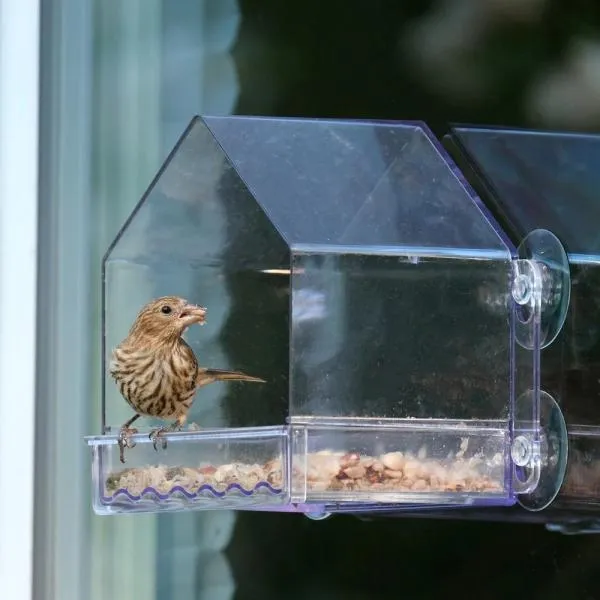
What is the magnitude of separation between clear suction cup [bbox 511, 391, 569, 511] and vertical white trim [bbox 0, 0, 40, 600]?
0.91 meters

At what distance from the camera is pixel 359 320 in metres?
1.40

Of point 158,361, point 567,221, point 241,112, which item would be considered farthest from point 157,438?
point 241,112

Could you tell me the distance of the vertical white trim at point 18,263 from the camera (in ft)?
6.48

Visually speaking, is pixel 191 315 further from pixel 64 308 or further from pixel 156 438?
pixel 64 308

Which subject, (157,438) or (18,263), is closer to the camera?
(157,438)

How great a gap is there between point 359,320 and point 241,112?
36.2 inches

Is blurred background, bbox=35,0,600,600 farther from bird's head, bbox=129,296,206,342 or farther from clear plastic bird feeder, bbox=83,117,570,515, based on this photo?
bird's head, bbox=129,296,206,342

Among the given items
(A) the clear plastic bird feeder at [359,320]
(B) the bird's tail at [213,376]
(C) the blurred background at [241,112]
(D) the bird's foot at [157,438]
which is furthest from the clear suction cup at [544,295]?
(C) the blurred background at [241,112]

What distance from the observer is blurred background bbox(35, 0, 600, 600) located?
202 cm

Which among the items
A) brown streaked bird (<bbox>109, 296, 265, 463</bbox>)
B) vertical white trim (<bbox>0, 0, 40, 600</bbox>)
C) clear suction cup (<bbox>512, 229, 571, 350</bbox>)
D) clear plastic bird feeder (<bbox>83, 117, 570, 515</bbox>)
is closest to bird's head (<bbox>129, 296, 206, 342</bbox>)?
brown streaked bird (<bbox>109, 296, 265, 463</bbox>)

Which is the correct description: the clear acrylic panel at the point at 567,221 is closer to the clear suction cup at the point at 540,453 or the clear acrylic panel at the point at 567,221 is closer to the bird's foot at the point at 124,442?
the clear suction cup at the point at 540,453

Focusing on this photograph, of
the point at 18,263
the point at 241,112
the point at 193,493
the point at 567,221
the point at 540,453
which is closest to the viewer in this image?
the point at 193,493

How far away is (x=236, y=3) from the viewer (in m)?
2.22

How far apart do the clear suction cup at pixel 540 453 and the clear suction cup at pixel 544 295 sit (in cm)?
9
